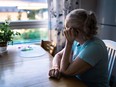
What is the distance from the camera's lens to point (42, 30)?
2588mm

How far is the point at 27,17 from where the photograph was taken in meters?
2.46

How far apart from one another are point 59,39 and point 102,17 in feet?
Answer: 2.20

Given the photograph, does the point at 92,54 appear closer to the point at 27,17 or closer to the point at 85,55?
the point at 85,55

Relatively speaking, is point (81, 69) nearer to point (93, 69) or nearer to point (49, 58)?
point (93, 69)

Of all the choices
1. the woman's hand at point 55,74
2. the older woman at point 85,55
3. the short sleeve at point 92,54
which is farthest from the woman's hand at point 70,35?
the woman's hand at point 55,74

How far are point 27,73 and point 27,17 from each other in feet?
4.61

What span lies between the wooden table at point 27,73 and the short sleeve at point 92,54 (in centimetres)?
16

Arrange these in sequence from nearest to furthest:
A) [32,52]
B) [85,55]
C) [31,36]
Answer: [85,55], [32,52], [31,36]

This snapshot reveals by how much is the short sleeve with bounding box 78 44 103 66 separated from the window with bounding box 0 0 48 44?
1471 mm

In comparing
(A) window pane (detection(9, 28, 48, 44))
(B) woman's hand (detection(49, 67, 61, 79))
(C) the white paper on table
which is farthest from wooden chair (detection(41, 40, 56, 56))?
(B) woman's hand (detection(49, 67, 61, 79))

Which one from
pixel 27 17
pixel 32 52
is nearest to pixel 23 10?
pixel 27 17

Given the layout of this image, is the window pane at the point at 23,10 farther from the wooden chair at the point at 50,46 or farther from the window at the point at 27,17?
the wooden chair at the point at 50,46

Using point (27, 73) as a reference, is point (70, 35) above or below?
above

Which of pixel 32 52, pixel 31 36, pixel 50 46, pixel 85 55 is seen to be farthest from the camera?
pixel 31 36
